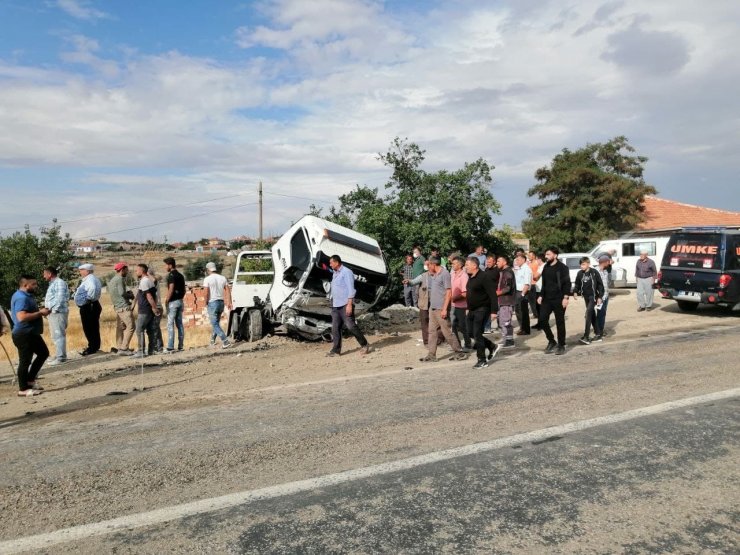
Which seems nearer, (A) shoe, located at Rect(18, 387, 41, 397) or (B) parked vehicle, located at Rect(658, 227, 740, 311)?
(A) shoe, located at Rect(18, 387, 41, 397)

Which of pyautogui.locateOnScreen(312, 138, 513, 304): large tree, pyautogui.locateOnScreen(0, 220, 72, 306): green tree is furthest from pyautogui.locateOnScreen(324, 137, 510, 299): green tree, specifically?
pyautogui.locateOnScreen(0, 220, 72, 306): green tree

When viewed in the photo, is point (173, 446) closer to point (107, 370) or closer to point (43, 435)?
point (43, 435)

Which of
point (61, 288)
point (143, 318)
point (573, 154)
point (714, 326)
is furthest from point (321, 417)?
point (573, 154)

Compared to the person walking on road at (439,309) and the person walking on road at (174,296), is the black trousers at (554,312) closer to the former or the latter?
the person walking on road at (439,309)

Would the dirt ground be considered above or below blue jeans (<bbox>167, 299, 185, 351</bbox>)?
below

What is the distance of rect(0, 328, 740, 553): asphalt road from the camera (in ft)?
11.6

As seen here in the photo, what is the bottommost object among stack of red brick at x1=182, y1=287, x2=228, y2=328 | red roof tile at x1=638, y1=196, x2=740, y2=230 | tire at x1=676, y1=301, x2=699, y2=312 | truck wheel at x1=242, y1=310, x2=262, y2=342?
stack of red brick at x1=182, y1=287, x2=228, y2=328

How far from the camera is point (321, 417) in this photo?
616 cm

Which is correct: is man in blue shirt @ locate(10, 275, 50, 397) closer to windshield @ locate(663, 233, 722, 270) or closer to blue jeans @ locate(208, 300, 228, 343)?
blue jeans @ locate(208, 300, 228, 343)

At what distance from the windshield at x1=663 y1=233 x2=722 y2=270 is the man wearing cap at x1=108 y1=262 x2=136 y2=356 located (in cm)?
1266

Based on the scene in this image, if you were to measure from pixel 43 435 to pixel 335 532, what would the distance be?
384cm

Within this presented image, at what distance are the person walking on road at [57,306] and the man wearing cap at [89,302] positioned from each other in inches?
16.1

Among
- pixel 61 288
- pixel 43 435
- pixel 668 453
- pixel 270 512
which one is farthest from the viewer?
pixel 61 288

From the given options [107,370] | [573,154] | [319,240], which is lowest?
[107,370]
